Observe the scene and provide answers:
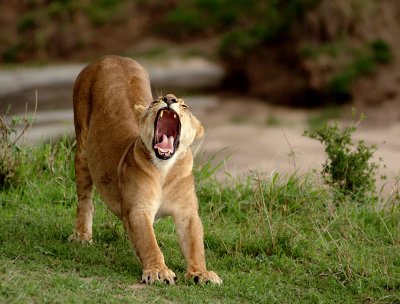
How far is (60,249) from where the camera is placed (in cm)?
659

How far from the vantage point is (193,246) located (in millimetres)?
6230

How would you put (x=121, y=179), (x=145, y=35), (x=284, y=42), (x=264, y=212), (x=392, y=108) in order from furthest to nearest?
(x=145, y=35), (x=284, y=42), (x=392, y=108), (x=264, y=212), (x=121, y=179)

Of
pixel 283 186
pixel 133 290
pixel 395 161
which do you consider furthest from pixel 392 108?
pixel 133 290

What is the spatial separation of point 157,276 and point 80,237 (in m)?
1.06

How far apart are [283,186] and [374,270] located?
1511 millimetres

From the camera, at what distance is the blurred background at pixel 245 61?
569 inches

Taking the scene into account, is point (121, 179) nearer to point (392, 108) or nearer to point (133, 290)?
point (133, 290)

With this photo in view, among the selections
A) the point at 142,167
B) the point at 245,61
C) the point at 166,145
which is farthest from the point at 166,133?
the point at 245,61

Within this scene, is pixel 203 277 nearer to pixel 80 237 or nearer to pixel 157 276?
pixel 157 276

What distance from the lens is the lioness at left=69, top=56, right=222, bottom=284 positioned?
6.14 metres

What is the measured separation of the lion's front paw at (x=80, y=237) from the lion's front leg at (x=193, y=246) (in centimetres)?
77

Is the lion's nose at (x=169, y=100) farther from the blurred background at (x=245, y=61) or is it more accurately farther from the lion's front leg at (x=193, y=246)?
the blurred background at (x=245, y=61)

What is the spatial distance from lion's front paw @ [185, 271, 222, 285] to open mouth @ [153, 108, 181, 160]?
2.16 ft

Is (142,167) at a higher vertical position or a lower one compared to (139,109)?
lower
